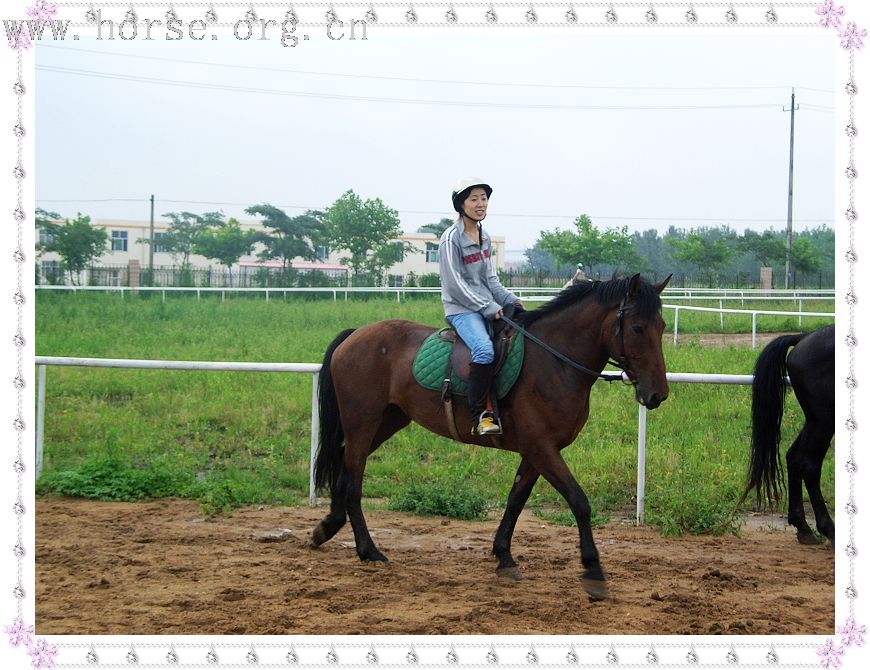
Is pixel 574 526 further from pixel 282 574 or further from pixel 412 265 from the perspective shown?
pixel 412 265

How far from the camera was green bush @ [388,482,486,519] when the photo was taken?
315 inches

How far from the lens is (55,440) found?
9.76 metres

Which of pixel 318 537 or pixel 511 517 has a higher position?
pixel 511 517

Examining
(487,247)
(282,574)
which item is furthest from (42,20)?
(282,574)

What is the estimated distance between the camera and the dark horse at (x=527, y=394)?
18.2 feet

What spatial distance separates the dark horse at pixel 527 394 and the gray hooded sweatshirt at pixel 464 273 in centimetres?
36

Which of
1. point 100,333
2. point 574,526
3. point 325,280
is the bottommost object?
point 574,526

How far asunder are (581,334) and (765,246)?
91.5 ft

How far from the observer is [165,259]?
53.2 meters

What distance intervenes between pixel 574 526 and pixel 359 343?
265cm

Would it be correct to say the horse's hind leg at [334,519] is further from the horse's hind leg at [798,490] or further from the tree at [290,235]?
the tree at [290,235]

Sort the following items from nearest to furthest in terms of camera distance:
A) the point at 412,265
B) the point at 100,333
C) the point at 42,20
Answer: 1. the point at 42,20
2. the point at 100,333
3. the point at 412,265

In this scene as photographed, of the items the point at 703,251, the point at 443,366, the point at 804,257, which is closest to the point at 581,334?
the point at 443,366

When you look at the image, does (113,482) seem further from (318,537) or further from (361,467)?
(361,467)
